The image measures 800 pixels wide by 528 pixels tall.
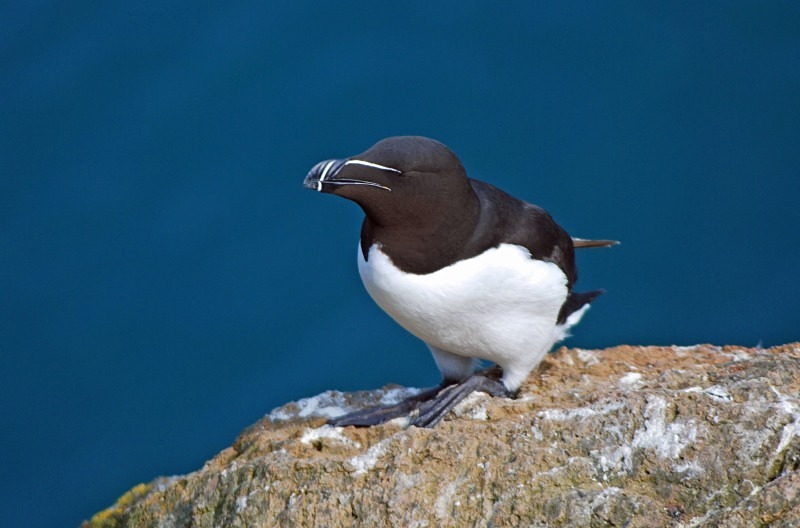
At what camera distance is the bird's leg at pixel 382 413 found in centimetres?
440

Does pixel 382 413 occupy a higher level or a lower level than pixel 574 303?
lower

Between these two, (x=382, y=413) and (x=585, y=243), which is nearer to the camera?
(x=382, y=413)

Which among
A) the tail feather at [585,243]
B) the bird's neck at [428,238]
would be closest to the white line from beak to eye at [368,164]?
the bird's neck at [428,238]

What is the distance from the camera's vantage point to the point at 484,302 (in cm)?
438

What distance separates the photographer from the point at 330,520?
3.66 metres

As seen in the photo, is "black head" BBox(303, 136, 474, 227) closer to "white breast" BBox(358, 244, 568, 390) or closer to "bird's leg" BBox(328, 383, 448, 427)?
"white breast" BBox(358, 244, 568, 390)

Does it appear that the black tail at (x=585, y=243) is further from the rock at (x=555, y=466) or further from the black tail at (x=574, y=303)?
the rock at (x=555, y=466)

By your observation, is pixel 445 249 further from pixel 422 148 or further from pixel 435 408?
pixel 435 408

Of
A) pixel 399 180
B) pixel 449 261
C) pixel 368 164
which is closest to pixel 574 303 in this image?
pixel 449 261

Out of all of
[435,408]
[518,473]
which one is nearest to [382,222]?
[435,408]

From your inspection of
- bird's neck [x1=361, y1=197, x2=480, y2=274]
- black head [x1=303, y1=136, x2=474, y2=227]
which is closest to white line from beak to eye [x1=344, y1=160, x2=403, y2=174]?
black head [x1=303, y1=136, x2=474, y2=227]

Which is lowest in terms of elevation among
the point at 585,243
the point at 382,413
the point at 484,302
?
the point at 382,413

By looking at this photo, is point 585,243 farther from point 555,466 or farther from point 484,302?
point 555,466

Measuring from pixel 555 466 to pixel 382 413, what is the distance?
1188mm
